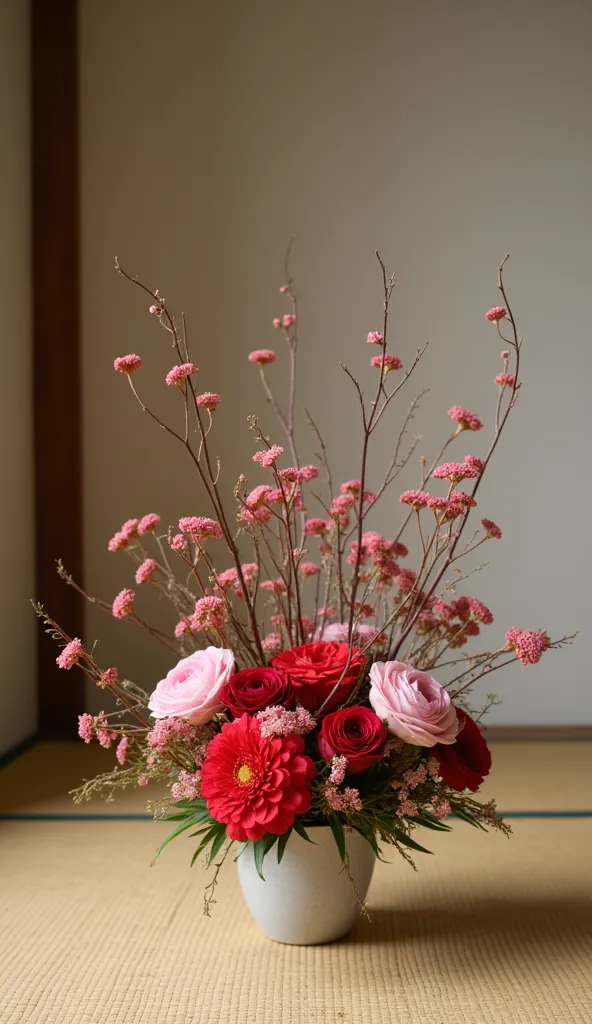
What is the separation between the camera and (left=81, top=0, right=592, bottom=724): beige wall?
314 centimetres

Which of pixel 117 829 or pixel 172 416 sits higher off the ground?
pixel 172 416

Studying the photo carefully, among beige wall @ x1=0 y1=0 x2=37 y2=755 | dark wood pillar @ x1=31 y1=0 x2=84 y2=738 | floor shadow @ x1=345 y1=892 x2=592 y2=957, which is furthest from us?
dark wood pillar @ x1=31 y1=0 x2=84 y2=738

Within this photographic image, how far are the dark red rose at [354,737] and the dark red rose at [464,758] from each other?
3.9 inches

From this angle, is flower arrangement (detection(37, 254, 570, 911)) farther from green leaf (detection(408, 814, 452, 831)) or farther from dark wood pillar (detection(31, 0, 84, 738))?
dark wood pillar (detection(31, 0, 84, 738))

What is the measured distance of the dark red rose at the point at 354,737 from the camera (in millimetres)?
1243

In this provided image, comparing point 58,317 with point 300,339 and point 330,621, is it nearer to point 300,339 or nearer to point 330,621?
point 300,339

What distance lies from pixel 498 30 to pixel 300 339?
3.73ft

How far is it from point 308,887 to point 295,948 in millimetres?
131

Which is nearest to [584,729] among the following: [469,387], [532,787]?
[532,787]

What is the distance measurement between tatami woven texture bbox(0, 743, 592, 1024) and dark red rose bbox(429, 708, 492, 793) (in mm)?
270

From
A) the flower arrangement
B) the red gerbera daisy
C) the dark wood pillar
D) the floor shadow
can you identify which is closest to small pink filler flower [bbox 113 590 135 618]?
the flower arrangement

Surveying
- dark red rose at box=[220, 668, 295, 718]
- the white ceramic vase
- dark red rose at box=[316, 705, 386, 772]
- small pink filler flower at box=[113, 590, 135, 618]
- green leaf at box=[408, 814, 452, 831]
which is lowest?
the white ceramic vase

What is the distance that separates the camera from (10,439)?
2.88 m

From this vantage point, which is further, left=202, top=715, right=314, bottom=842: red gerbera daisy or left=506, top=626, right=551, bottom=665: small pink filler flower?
left=506, top=626, right=551, bottom=665: small pink filler flower
